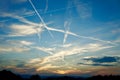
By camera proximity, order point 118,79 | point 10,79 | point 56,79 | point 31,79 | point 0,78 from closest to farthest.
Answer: point 0,78
point 10,79
point 31,79
point 118,79
point 56,79

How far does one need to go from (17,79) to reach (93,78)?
80.9 meters

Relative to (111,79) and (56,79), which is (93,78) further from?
(56,79)

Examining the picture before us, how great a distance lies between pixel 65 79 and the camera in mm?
186500

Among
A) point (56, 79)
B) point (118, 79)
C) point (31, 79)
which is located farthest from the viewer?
point (56, 79)

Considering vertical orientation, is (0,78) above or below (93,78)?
below

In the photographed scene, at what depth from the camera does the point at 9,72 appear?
155m

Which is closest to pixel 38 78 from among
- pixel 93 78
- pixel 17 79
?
pixel 17 79

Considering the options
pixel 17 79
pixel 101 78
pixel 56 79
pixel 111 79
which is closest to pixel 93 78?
pixel 101 78

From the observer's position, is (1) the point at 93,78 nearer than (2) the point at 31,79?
No

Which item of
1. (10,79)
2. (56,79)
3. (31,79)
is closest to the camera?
(10,79)

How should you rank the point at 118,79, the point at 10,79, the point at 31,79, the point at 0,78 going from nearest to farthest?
1. the point at 0,78
2. the point at 10,79
3. the point at 31,79
4. the point at 118,79

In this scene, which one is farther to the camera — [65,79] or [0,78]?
[65,79]

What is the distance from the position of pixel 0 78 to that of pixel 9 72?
27469 millimetres

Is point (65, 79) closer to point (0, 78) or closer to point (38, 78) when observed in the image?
point (38, 78)
